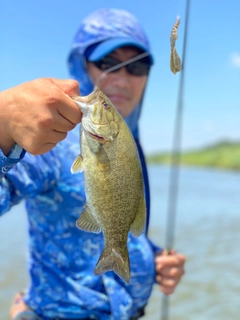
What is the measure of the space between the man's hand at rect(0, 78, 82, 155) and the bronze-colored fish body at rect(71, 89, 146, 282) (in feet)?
0.19

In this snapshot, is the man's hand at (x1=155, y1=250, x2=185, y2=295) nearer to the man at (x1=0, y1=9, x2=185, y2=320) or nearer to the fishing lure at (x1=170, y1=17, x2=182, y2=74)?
the man at (x1=0, y1=9, x2=185, y2=320)

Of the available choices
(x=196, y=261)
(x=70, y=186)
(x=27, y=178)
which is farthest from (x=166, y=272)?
(x=196, y=261)

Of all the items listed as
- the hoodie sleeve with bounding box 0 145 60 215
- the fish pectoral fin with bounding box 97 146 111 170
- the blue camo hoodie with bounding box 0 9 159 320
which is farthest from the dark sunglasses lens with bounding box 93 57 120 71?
the fish pectoral fin with bounding box 97 146 111 170

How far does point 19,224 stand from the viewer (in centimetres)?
1120

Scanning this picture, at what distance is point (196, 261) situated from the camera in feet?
26.8

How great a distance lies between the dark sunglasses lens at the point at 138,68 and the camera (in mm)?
2829

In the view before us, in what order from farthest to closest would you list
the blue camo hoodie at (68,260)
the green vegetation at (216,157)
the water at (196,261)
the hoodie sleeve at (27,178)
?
the green vegetation at (216,157), the water at (196,261), the blue camo hoodie at (68,260), the hoodie sleeve at (27,178)

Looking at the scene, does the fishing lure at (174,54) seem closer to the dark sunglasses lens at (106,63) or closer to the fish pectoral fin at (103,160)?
the fish pectoral fin at (103,160)

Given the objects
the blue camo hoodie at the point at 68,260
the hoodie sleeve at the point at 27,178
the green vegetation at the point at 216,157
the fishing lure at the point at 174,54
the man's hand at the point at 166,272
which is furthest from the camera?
the green vegetation at the point at 216,157

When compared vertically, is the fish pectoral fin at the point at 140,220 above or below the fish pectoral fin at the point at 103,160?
below

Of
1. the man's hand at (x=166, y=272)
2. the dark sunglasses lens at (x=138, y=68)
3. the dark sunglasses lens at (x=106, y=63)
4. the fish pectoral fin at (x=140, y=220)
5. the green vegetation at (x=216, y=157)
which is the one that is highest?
the dark sunglasses lens at (x=106, y=63)

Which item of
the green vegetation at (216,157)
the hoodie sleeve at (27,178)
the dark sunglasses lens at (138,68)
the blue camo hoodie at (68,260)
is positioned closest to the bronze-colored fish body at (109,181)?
the hoodie sleeve at (27,178)

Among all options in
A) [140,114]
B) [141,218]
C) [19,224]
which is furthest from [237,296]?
[19,224]

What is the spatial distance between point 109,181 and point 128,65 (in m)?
1.60
